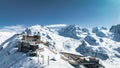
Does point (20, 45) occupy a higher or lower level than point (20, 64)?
higher

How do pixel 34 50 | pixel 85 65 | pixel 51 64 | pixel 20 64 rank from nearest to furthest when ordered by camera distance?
pixel 51 64 < pixel 20 64 < pixel 85 65 < pixel 34 50

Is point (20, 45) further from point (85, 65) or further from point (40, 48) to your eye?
point (85, 65)

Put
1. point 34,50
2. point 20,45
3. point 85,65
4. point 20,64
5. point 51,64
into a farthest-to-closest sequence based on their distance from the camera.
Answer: point 20,45 → point 34,50 → point 85,65 → point 20,64 → point 51,64

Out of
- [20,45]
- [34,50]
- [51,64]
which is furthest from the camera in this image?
[20,45]

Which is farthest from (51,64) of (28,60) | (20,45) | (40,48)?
(20,45)

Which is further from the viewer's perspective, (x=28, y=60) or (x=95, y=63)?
(x=95, y=63)

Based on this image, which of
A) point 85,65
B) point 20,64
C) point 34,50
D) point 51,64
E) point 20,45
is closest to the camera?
point 51,64

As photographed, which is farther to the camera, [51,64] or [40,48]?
[40,48]

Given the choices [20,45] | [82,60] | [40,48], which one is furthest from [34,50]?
[82,60]

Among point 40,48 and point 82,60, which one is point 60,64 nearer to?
point 82,60
